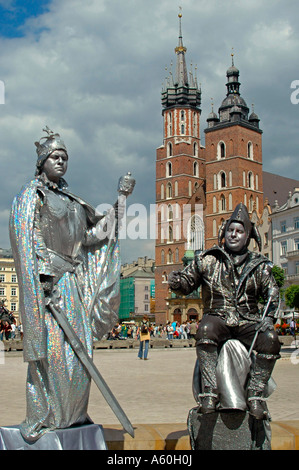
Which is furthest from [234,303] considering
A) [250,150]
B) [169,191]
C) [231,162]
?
[169,191]

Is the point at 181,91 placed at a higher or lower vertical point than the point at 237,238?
higher

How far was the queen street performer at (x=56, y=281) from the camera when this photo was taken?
3.43 meters

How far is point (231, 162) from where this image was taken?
206 ft

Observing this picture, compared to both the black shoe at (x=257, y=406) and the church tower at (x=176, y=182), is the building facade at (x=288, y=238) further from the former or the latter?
the black shoe at (x=257, y=406)

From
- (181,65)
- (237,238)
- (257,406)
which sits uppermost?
(181,65)

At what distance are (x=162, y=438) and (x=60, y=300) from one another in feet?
4.44

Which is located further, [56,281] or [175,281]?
[175,281]

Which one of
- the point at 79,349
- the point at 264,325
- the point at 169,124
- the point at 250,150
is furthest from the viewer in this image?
the point at 169,124

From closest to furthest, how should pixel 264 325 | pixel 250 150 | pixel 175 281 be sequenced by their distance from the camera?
pixel 264 325, pixel 175 281, pixel 250 150

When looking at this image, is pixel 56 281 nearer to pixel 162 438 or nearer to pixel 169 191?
pixel 162 438

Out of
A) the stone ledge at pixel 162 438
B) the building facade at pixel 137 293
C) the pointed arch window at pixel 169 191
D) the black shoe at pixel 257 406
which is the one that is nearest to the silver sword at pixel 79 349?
the stone ledge at pixel 162 438

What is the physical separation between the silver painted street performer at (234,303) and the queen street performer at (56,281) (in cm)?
62
